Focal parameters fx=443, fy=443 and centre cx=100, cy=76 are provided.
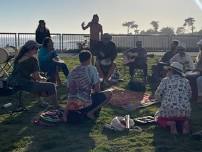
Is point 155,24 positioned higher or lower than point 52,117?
higher

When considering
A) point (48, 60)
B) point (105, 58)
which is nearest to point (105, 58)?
point (105, 58)

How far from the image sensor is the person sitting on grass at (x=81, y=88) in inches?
365

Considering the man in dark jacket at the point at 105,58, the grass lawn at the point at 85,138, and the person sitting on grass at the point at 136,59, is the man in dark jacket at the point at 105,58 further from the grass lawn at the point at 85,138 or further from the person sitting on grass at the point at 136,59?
the grass lawn at the point at 85,138

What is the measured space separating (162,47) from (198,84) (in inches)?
776

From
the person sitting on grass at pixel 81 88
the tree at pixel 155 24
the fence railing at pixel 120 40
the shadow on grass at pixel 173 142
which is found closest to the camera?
the shadow on grass at pixel 173 142

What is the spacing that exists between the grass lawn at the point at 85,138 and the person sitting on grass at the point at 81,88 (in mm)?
300

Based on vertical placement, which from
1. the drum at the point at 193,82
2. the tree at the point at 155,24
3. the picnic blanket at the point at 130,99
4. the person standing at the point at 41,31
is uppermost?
the tree at the point at 155,24

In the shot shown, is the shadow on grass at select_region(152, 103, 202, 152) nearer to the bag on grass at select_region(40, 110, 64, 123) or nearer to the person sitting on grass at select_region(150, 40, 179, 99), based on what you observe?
the bag on grass at select_region(40, 110, 64, 123)

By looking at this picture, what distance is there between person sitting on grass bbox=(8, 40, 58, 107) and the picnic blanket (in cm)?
203

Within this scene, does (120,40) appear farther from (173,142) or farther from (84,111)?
(173,142)

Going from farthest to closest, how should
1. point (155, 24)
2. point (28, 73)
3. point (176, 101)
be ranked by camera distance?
1. point (155, 24)
2. point (28, 73)
3. point (176, 101)

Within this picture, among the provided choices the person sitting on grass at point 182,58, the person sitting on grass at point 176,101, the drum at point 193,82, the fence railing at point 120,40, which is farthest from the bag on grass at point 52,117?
the fence railing at point 120,40

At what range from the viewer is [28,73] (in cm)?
1035

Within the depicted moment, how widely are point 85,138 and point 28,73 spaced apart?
269 centimetres
